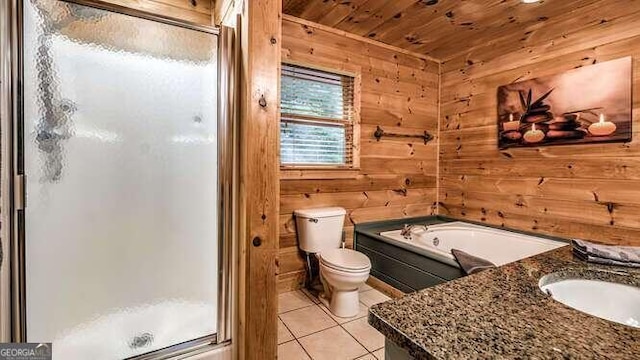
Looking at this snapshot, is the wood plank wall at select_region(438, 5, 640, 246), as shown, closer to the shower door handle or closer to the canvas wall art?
the canvas wall art

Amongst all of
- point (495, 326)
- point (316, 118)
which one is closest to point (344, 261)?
point (316, 118)

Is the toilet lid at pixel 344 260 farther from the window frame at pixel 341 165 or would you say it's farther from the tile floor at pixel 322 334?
the window frame at pixel 341 165

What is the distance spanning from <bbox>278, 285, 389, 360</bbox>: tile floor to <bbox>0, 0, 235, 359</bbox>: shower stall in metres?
0.52

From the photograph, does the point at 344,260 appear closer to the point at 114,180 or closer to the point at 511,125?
the point at 114,180

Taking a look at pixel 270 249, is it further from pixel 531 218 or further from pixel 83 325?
pixel 531 218

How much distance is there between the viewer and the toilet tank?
244 cm

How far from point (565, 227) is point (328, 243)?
6.47ft

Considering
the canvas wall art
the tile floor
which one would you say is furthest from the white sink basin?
the canvas wall art

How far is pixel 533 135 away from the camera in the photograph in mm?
2586

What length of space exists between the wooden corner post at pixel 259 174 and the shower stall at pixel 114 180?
0.15 metres

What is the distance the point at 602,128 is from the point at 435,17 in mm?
1524

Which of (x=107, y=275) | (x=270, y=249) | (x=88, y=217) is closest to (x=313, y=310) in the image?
(x=270, y=249)

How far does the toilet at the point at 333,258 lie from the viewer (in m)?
2.04

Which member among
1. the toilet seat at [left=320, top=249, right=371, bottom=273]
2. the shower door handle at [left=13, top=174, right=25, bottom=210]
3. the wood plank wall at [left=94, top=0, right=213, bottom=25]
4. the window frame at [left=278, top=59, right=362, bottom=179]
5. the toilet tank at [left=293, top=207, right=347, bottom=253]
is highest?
the wood plank wall at [left=94, top=0, right=213, bottom=25]
